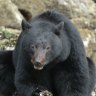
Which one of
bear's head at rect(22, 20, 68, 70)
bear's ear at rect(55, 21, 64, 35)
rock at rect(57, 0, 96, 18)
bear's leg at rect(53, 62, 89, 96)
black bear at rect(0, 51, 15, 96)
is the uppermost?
bear's ear at rect(55, 21, 64, 35)

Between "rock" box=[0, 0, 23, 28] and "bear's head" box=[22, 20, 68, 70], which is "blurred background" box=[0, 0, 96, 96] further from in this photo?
"bear's head" box=[22, 20, 68, 70]

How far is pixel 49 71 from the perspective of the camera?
10570 mm

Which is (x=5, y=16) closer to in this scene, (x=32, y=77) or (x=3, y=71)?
(x=3, y=71)

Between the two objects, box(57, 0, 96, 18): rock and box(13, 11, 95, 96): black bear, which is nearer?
box(13, 11, 95, 96): black bear

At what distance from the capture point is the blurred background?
13370 mm

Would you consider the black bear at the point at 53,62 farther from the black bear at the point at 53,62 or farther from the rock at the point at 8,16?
the rock at the point at 8,16

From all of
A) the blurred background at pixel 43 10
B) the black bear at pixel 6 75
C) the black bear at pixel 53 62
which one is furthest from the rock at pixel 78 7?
the black bear at pixel 53 62

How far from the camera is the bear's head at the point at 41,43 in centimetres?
968

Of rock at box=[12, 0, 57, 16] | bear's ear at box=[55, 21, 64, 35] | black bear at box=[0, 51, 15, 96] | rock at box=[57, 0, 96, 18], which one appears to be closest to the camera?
bear's ear at box=[55, 21, 64, 35]

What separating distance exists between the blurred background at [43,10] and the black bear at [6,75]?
124 centimetres

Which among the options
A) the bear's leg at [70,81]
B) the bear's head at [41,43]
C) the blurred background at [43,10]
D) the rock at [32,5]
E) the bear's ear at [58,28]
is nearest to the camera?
the bear's head at [41,43]

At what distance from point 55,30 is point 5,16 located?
3942mm

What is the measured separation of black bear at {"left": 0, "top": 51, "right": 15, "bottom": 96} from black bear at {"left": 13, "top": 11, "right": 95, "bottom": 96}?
52 centimetres

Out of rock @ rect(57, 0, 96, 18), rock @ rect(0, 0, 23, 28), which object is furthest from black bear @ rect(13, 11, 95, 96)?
rock @ rect(57, 0, 96, 18)
